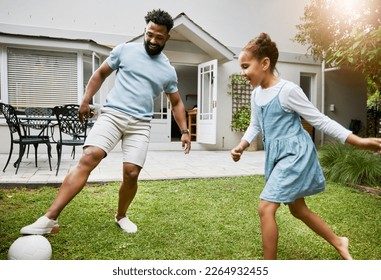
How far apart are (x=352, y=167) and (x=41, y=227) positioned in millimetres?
3346

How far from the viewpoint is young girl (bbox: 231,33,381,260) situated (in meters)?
1.34

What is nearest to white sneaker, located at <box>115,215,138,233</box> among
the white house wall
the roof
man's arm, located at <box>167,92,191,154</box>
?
man's arm, located at <box>167,92,191,154</box>

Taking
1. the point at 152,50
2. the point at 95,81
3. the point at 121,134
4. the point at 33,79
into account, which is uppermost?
the point at 33,79

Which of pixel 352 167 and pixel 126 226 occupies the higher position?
pixel 352 167

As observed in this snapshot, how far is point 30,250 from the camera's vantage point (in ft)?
4.59

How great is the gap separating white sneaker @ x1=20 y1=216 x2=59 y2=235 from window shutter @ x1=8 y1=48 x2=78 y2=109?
486 cm

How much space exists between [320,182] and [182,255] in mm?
789

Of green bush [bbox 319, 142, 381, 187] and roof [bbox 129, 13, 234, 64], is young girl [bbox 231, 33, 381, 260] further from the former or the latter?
roof [bbox 129, 13, 234, 64]

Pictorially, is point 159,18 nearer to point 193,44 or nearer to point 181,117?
point 181,117

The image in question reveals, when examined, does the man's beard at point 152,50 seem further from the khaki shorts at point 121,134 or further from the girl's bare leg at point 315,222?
the girl's bare leg at point 315,222

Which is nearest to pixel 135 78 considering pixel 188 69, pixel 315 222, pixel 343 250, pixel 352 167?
pixel 315 222

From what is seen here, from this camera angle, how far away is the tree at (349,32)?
2745 millimetres
